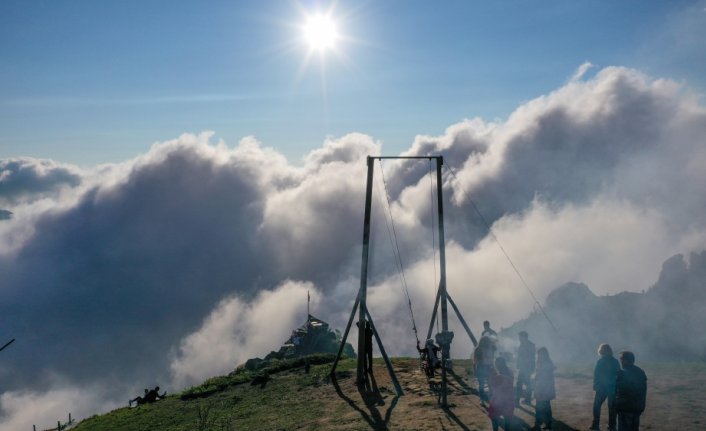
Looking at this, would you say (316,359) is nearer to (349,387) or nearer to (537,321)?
(349,387)

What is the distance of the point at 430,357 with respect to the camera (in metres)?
18.6

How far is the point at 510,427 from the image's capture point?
33.4 feet

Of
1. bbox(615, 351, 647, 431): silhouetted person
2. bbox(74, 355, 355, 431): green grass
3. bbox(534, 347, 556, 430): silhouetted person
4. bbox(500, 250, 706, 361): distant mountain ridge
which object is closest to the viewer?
bbox(615, 351, 647, 431): silhouetted person

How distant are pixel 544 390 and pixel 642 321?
86.5m

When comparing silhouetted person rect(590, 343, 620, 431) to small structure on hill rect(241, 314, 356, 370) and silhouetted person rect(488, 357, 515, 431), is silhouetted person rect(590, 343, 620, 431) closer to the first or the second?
silhouetted person rect(488, 357, 515, 431)

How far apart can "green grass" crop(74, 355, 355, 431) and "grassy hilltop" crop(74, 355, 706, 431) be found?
5cm

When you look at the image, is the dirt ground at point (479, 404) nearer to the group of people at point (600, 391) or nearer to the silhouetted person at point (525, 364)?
the silhouetted person at point (525, 364)

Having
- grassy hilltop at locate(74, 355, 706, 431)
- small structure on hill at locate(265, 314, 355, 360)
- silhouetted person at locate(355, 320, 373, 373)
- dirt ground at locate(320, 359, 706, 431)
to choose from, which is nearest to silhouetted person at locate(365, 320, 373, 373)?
silhouetted person at locate(355, 320, 373, 373)

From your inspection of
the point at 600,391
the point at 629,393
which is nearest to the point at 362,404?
the point at 600,391

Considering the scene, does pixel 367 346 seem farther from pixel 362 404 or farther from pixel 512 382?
pixel 512 382

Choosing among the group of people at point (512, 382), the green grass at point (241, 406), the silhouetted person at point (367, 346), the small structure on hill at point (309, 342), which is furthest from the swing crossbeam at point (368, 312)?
the small structure on hill at point (309, 342)

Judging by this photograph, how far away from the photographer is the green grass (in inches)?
653

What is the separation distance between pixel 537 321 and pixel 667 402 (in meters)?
70.0

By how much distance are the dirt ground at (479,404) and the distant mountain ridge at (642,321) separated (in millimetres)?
58053
